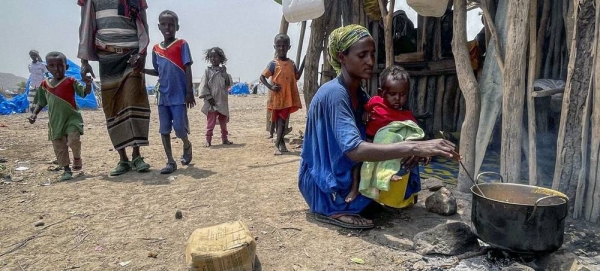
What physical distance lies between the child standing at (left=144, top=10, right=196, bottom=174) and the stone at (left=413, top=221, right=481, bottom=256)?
2.94 metres

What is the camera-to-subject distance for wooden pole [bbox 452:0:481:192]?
331 centimetres

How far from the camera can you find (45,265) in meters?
2.25

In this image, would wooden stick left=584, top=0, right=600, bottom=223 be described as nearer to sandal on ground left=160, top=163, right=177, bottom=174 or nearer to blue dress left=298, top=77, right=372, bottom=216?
blue dress left=298, top=77, right=372, bottom=216

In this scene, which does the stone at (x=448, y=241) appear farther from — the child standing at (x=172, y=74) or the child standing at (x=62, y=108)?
the child standing at (x=62, y=108)

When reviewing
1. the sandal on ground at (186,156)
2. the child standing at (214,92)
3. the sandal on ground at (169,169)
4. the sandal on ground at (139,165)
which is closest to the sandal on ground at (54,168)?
the sandal on ground at (139,165)

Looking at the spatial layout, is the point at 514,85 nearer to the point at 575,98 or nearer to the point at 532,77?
the point at 532,77

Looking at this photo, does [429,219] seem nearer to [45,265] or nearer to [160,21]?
[45,265]

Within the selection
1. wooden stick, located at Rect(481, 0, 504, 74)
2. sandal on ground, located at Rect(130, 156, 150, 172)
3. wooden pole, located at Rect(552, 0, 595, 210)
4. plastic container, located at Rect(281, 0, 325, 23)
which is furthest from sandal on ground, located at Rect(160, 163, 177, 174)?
wooden pole, located at Rect(552, 0, 595, 210)

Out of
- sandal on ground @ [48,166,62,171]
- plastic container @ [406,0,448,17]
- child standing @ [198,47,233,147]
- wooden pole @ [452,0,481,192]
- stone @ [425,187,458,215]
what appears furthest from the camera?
child standing @ [198,47,233,147]

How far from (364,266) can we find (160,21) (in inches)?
130

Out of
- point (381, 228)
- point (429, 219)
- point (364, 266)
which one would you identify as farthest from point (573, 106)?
point (364, 266)

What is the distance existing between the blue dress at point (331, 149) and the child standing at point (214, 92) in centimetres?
384

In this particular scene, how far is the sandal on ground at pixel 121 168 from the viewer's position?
4.27 metres

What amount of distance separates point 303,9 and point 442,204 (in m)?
3.06
